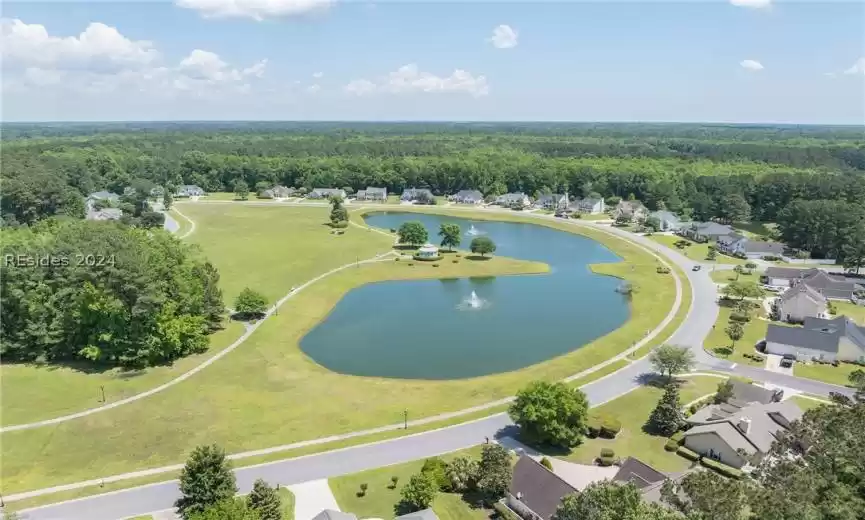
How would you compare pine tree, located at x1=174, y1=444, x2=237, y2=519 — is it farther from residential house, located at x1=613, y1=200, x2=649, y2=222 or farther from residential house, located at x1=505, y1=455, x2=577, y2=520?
residential house, located at x1=613, y1=200, x2=649, y2=222

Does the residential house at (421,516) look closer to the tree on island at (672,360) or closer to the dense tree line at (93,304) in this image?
the tree on island at (672,360)

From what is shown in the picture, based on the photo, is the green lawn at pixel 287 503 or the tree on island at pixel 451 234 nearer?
the green lawn at pixel 287 503

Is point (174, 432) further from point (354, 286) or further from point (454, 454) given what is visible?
point (354, 286)

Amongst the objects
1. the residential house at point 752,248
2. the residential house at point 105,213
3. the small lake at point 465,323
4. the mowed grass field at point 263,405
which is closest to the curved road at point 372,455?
the mowed grass field at point 263,405

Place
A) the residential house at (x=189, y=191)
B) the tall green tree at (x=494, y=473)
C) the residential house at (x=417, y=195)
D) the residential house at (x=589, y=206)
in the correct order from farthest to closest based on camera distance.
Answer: the residential house at (x=189, y=191) → the residential house at (x=417, y=195) → the residential house at (x=589, y=206) → the tall green tree at (x=494, y=473)

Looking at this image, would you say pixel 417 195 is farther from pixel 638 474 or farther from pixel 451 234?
pixel 638 474

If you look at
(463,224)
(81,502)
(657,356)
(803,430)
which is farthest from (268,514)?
(463,224)

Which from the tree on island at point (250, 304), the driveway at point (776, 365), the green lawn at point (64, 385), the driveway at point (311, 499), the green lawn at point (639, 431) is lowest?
the green lawn at point (64, 385)
